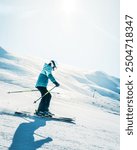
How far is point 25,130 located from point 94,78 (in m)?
125

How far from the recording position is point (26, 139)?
6.90 metres

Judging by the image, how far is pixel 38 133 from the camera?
25.7 ft

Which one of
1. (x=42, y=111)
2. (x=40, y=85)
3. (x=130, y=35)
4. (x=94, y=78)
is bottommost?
(x=42, y=111)

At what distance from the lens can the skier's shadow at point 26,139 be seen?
20.5 feet

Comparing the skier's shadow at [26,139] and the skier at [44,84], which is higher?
the skier at [44,84]

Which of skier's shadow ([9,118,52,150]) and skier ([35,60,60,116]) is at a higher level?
skier ([35,60,60,116])

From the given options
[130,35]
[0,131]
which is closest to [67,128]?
[0,131]

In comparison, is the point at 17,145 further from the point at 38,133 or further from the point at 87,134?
the point at 87,134

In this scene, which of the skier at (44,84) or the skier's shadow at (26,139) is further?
the skier at (44,84)

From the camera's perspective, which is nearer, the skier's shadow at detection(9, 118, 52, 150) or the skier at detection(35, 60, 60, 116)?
the skier's shadow at detection(9, 118, 52, 150)

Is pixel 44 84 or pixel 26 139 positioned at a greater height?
pixel 44 84

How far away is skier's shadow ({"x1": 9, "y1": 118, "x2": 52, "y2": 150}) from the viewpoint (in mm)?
6246

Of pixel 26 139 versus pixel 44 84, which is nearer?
pixel 26 139

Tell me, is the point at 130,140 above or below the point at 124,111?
below
